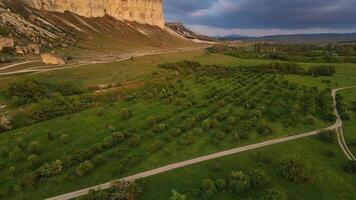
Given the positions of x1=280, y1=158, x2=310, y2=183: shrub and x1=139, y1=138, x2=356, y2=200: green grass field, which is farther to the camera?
x1=280, y1=158, x2=310, y2=183: shrub

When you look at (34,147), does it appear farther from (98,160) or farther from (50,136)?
(98,160)

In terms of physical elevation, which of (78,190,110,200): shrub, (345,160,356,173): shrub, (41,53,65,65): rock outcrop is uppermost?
(41,53,65,65): rock outcrop

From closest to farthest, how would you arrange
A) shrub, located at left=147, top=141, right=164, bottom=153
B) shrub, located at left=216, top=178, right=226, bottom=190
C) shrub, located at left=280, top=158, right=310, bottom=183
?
1. shrub, located at left=216, top=178, right=226, bottom=190
2. shrub, located at left=280, top=158, right=310, bottom=183
3. shrub, located at left=147, top=141, right=164, bottom=153

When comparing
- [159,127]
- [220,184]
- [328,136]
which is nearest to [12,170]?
[159,127]

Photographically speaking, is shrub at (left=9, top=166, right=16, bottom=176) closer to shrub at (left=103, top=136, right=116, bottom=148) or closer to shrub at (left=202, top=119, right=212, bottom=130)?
shrub at (left=103, top=136, right=116, bottom=148)

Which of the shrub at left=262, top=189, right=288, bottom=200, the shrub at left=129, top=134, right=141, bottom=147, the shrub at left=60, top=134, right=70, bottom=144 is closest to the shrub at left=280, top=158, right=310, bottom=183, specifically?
the shrub at left=262, top=189, right=288, bottom=200

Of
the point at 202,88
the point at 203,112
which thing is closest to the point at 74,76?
the point at 202,88

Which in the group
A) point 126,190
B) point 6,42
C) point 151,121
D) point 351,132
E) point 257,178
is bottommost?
point 351,132
